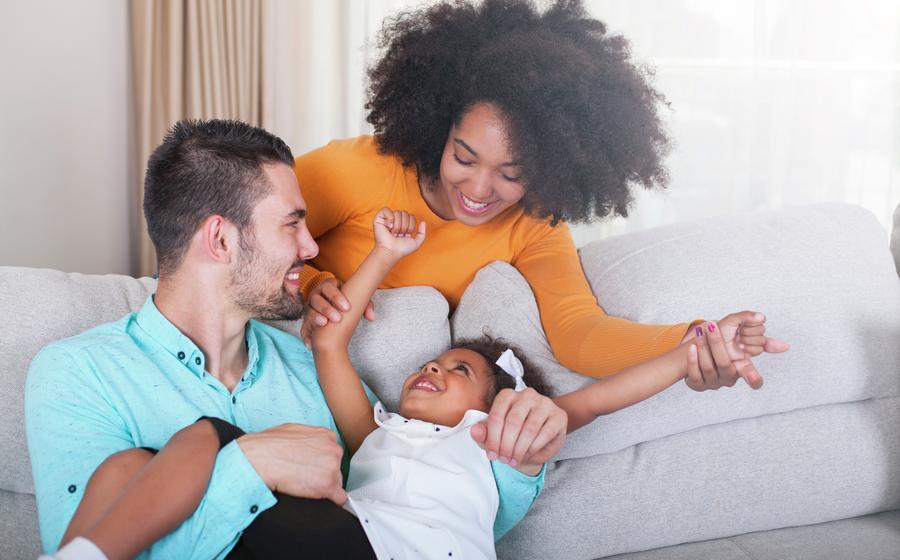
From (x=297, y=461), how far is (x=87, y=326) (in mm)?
646

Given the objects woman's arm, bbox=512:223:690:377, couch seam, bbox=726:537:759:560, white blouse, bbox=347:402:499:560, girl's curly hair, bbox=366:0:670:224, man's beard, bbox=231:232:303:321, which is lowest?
couch seam, bbox=726:537:759:560

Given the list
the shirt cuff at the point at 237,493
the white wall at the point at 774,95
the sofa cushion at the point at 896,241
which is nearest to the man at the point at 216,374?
the shirt cuff at the point at 237,493

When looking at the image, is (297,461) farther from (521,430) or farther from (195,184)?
(195,184)

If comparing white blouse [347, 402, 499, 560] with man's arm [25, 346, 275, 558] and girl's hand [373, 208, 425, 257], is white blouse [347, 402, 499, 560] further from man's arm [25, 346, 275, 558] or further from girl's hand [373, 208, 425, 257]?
girl's hand [373, 208, 425, 257]

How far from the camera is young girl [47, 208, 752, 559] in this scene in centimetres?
121

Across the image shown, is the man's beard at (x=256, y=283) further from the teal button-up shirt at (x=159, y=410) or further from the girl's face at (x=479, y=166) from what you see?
the girl's face at (x=479, y=166)

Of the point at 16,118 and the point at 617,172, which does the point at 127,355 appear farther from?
the point at 16,118

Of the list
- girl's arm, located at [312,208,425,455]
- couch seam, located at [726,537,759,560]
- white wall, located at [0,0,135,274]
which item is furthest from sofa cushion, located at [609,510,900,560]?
white wall, located at [0,0,135,274]

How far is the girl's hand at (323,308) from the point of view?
1.71 m

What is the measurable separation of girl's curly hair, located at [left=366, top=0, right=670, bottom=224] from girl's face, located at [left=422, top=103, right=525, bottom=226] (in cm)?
3

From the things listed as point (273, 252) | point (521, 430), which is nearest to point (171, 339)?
point (273, 252)

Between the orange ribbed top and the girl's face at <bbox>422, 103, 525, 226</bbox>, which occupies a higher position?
the girl's face at <bbox>422, 103, 525, 226</bbox>

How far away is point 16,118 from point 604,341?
2264mm

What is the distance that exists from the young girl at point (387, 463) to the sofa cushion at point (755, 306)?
0.14m
